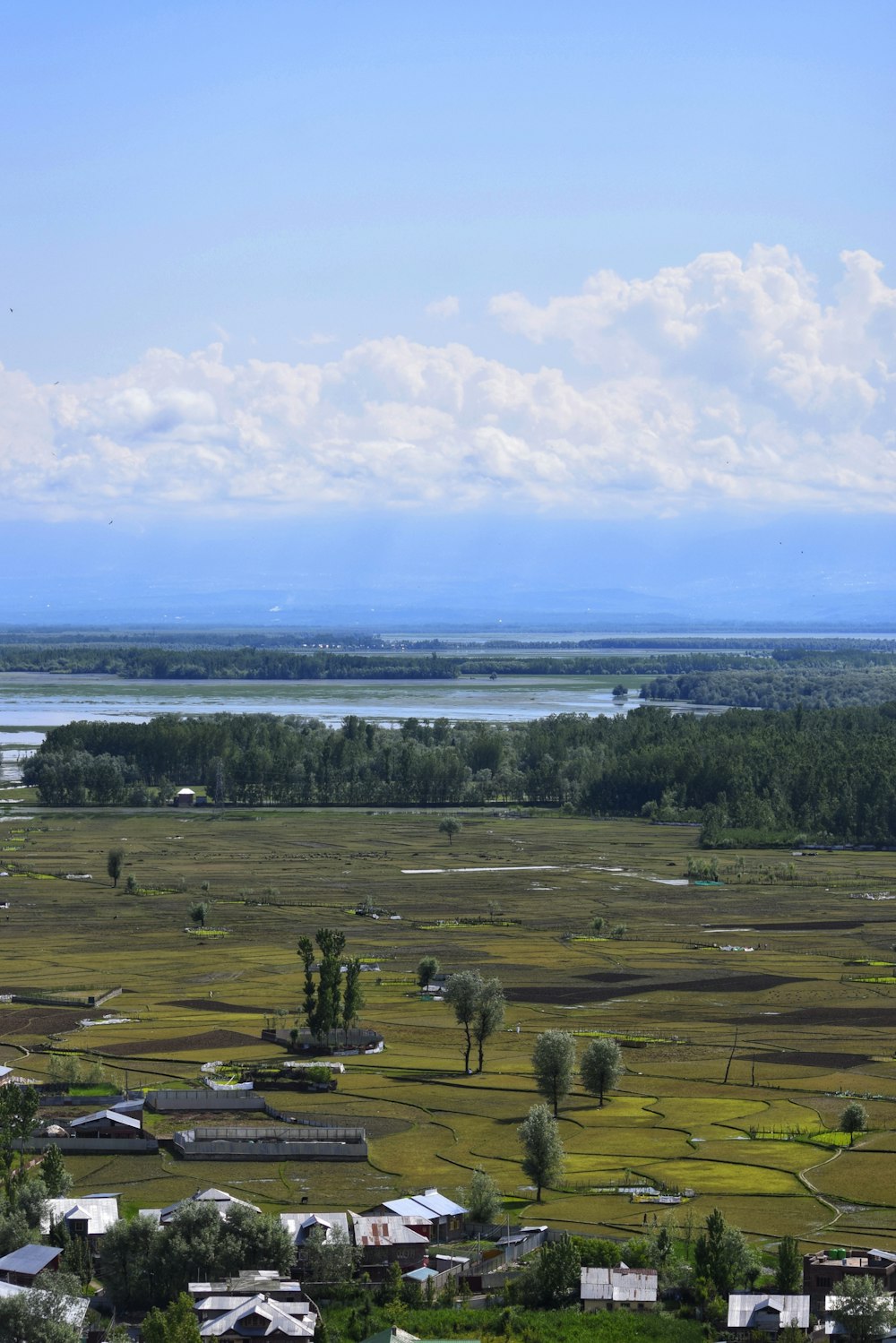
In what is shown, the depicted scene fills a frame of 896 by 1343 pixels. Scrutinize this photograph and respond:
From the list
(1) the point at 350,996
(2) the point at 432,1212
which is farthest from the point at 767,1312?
(1) the point at 350,996

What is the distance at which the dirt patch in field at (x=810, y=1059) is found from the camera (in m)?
51.5

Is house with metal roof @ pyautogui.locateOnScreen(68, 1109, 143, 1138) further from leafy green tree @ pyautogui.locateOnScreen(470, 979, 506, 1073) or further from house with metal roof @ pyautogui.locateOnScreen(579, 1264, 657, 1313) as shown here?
house with metal roof @ pyautogui.locateOnScreen(579, 1264, 657, 1313)

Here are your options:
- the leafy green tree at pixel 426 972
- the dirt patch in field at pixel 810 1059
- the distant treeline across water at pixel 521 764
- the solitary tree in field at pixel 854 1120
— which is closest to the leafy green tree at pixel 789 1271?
the solitary tree in field at pixel 854 1120

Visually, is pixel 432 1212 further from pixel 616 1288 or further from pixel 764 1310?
pixel 764 1310

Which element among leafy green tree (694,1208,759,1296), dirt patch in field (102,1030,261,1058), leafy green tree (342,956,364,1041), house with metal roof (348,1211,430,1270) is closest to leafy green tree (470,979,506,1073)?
leafy green tree (342,956,364,1041)

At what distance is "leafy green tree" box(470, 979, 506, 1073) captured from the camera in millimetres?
52281

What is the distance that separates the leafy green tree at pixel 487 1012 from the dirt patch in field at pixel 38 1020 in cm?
1322

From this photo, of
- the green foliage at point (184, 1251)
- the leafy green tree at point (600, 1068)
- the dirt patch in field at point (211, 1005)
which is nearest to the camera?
the green foliage at point (184, 1251)

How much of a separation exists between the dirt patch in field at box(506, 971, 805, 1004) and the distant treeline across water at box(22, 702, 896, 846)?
49.5 meters

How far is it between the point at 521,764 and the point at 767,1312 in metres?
114

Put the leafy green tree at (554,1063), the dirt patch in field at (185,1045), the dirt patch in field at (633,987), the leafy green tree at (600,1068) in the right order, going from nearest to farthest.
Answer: the leafy green tree at (554,1063) → the leafy green tree at (600,1068) → the dirt patch in field at (185,1045) → the dirt patch in field at (633,987)

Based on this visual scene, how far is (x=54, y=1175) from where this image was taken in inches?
1375

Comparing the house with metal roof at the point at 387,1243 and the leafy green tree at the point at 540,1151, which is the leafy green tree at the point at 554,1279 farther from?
the leafy green tree at the point at 540,1151

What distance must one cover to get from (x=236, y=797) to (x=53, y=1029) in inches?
3167
